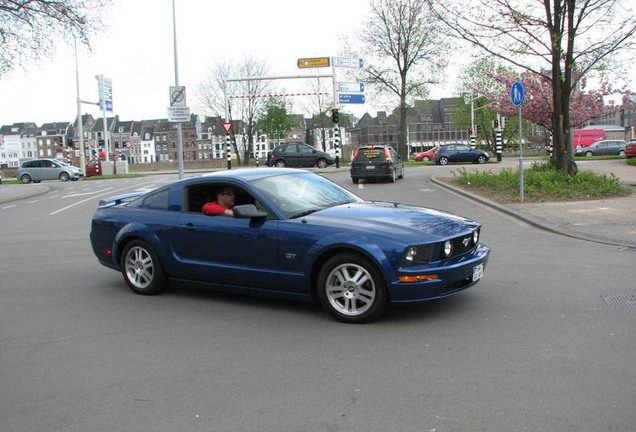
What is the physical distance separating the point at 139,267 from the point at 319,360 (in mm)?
3155

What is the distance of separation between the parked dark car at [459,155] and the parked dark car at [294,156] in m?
7.79

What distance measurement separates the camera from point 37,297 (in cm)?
671

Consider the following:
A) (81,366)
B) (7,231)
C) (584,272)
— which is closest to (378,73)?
(7,231)

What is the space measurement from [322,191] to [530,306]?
8.12ft

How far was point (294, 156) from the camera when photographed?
35.4m

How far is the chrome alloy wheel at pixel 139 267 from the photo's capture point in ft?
21.5

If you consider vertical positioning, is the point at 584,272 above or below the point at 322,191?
below

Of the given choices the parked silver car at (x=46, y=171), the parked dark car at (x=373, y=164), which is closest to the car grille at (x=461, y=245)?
the parked dark car at (x=373, y=164)

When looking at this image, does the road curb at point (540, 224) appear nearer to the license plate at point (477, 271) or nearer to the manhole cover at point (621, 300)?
the manhole cover at point (621, 300)

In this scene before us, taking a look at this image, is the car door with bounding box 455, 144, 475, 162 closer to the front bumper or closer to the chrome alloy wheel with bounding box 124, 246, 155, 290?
the chrome alloy wheel with bounding box 124, 246, 155, 290

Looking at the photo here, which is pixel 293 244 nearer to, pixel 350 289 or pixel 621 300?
pixel 350 289

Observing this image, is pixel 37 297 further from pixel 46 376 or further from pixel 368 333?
pixel 368 333

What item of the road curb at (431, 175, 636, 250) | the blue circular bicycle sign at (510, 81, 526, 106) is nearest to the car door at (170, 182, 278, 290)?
the road curb at (431, 175, 636, 250)

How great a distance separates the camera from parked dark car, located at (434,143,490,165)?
3662 cm
